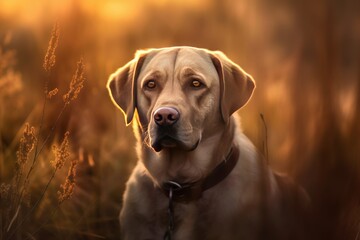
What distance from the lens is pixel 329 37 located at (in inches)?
52.1

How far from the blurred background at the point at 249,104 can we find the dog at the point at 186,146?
0.21m

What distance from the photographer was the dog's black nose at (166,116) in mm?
3482

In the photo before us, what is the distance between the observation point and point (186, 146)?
12.1ft

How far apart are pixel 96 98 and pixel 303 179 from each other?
121 inches

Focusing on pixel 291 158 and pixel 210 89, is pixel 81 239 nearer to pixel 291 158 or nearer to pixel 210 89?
pixel 210 89

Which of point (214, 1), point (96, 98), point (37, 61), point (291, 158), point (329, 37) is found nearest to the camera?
point (329, 37)

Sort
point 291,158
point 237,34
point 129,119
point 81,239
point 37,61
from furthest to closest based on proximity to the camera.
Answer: point 37,61, point 129,119, point 81,239, point 237,34, point 291,158

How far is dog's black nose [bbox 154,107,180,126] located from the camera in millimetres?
3482

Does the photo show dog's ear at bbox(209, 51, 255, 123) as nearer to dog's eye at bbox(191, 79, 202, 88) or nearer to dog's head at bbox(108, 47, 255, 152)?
dog's head at bbox(108, 47, 255, 152)

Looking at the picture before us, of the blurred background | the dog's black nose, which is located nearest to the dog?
the dog's black nose

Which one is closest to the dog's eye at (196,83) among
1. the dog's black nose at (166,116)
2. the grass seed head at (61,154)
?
the dog's black nose at (166,116)

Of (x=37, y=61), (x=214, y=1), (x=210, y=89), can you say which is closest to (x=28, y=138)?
(x=214, y=1)

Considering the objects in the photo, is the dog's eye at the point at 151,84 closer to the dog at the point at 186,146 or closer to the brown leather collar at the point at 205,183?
the dog at the point at 186,146

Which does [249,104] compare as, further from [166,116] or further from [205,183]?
[205,183]
